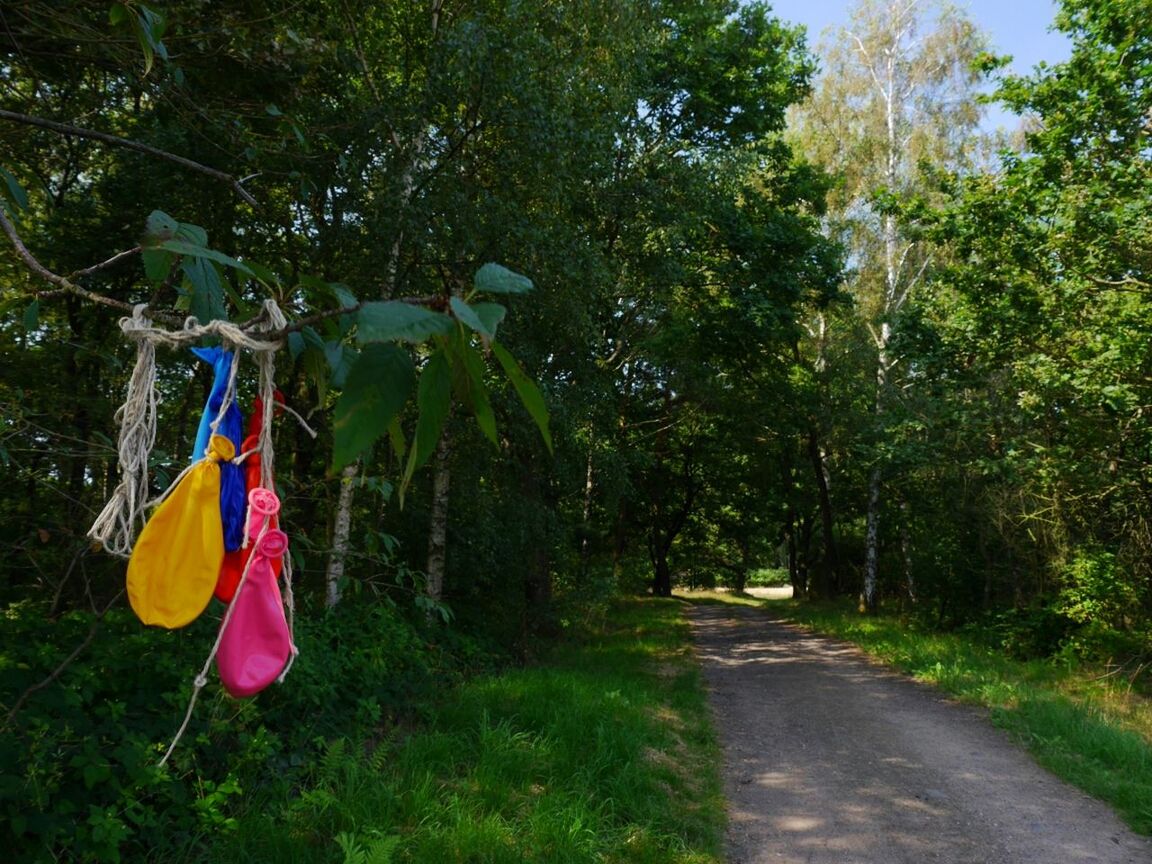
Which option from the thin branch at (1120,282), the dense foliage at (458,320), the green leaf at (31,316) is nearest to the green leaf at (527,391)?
the dense foliage at (458,320)

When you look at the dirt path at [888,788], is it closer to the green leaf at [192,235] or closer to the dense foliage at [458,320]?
the dense foliage at [458,320]

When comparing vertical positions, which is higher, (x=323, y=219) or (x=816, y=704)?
(x=323, y=219)

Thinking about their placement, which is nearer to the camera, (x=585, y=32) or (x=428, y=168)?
(x=428, y=168)

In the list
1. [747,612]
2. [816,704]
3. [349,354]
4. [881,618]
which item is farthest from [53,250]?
[747,612]

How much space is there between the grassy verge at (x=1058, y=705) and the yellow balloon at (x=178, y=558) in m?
6.61

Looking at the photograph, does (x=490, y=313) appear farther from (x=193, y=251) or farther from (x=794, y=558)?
(x=794, y=558)

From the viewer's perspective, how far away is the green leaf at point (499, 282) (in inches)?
40.2

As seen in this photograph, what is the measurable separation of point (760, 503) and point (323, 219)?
23.0 m

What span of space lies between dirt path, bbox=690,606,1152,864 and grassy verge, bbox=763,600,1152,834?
0.69ft

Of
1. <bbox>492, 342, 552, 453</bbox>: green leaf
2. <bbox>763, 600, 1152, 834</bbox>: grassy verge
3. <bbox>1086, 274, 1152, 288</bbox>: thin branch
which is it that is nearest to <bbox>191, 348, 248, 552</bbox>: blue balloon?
<bbox>492, 342, 552, 453</bbox>: green leaf

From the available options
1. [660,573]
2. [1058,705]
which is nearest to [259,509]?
[1058,705]

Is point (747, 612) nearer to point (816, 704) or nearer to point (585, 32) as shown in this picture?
point (816, 704)

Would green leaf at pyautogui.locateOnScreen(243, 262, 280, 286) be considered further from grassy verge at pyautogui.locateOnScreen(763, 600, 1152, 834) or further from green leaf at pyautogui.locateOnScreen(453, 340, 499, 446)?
grassy verge at pyautogui.locateOnScreen(763, 600, 1152, 834)

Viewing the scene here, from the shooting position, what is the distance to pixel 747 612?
2220 centimetres
